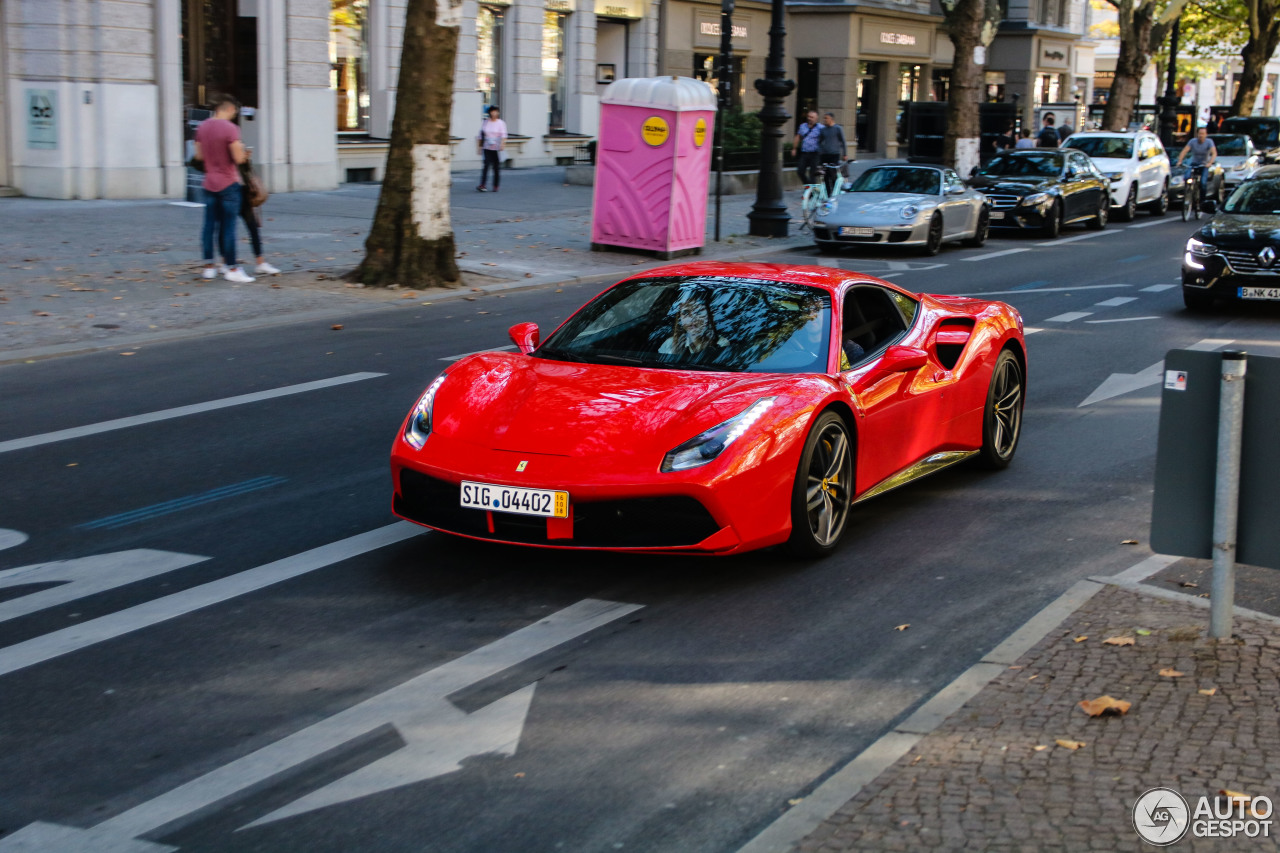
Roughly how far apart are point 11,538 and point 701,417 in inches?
129

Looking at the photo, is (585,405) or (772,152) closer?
(585,405)

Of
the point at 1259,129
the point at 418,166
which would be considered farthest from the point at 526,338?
the point at 1259,129

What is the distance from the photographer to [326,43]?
27828mm

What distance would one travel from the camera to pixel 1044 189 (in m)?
26.4

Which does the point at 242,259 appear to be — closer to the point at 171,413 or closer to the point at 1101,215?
the point at 171,413

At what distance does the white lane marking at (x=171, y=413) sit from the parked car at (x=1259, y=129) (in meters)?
39.5

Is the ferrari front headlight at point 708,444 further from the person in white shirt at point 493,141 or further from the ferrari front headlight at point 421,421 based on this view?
the person in white shirt at point 493,141

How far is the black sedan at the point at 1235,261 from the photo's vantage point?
1566 centimetres

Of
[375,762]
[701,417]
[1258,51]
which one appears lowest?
[375,762]

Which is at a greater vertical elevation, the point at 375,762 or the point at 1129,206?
the point at 1129,206

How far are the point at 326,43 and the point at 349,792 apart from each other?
84.0 ft

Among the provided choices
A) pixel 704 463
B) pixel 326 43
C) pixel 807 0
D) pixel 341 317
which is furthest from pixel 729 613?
pixel 807 0

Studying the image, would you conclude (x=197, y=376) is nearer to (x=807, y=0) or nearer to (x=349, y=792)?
(x=349, y=792)

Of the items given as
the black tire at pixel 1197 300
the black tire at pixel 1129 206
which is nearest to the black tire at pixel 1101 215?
the black tire at pixel 1129 206
